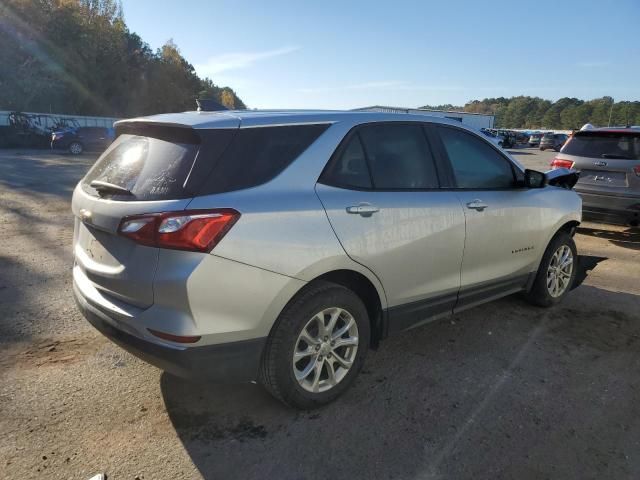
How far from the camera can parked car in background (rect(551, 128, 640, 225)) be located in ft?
23.3

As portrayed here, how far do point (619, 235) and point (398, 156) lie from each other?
6.69 metres

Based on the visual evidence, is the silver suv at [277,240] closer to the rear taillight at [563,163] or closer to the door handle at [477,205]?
the door handle at [477,205]

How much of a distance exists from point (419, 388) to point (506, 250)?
1.43 meters

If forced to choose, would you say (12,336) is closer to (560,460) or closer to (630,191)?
A: (560,460)

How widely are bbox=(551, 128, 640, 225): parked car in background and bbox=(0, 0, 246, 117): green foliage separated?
42361mm

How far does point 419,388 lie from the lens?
10.6 ft

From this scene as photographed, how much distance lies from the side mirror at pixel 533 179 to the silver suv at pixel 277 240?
0.61 meters

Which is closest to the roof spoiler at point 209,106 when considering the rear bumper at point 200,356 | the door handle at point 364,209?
the door handle at point 364,209

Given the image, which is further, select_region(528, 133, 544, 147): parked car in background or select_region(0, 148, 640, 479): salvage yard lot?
select_region(528, 133, 544, 147): parked car in background

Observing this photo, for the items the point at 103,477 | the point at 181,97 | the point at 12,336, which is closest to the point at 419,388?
the point at 103,477

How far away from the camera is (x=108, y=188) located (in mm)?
2688

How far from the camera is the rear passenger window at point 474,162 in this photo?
12.0ft

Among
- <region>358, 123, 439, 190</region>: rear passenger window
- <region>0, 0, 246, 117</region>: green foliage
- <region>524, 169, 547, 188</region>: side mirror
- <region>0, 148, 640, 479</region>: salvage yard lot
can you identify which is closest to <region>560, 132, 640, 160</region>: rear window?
<region>0, 148, 640, 479</region>: salvage yard lot

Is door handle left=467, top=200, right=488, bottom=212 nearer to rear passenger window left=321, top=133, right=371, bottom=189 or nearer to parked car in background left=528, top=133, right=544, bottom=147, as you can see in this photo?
A: rear passenger window left=321, top=133, right=371, bottom=189
